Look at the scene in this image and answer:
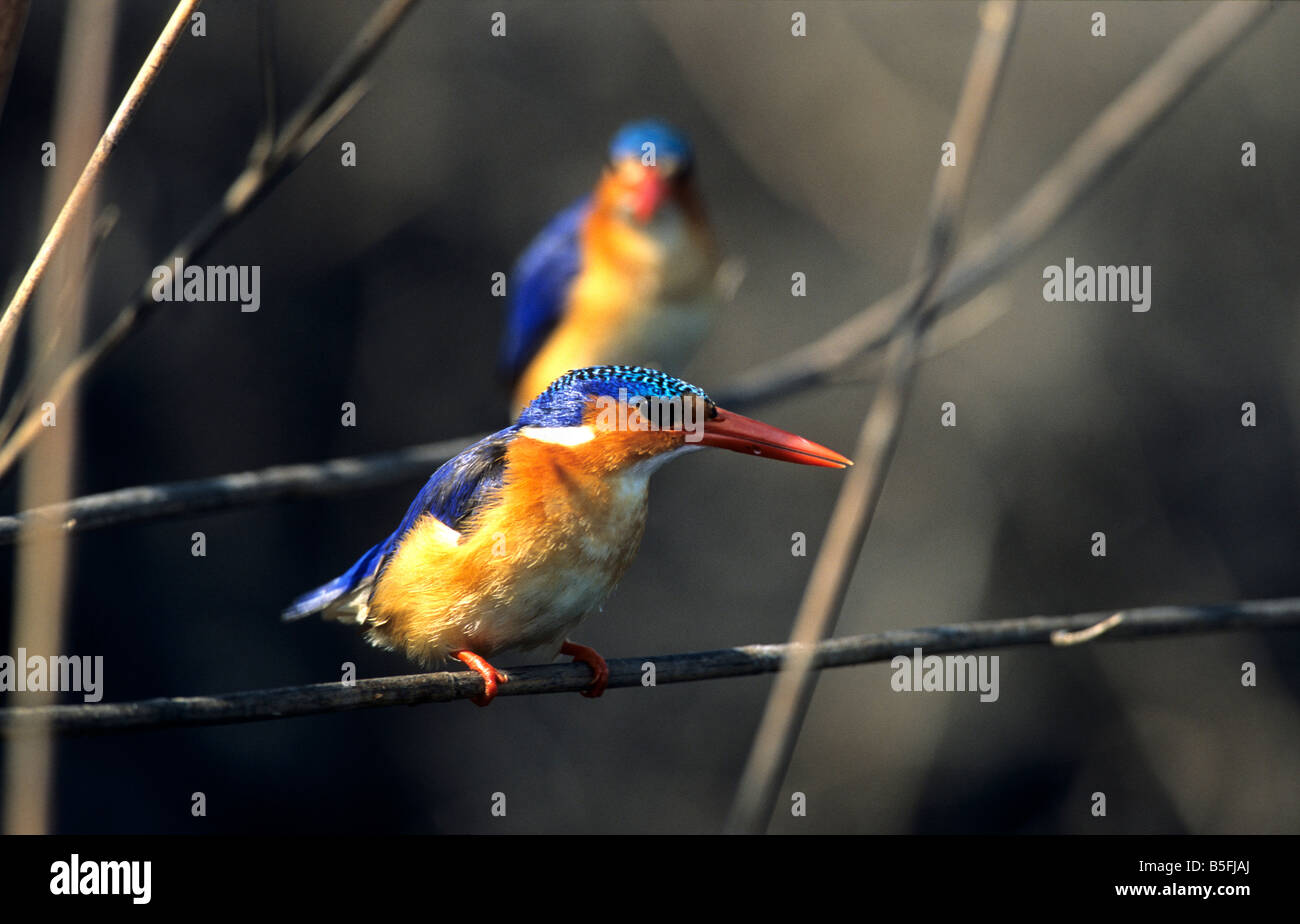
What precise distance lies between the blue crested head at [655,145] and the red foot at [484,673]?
211cm

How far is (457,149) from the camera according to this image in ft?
13.4

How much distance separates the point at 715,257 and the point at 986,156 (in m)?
1.32

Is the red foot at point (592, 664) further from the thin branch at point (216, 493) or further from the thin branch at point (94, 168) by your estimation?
the thin branch at point (94, 168)

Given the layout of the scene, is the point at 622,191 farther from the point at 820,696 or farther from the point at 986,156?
the point at 820,696

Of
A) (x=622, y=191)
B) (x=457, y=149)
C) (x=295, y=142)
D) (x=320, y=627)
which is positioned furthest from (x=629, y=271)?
(x=295, y=142)

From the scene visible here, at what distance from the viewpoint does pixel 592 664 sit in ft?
4.99

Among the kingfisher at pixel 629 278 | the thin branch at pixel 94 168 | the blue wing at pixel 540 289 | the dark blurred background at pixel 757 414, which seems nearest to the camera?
the thin branch at pixel 94 168

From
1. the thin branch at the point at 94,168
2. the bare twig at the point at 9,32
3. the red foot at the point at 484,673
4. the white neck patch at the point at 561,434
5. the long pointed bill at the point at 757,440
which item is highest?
the bare twig at the point at 9,32

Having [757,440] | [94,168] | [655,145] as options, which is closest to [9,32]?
[94,168]

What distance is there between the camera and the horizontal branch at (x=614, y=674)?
3.47 ft

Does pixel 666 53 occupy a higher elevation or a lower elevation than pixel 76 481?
higher

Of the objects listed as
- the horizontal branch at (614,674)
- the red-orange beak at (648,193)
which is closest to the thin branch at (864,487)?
the horizontal branch at (614,674)

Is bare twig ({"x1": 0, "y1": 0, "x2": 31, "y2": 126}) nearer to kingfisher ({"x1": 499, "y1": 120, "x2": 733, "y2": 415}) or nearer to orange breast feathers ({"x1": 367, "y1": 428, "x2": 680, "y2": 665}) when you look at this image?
orange breast feathers ({"x1": 367, "y1": 428, "x2": 680, "y2": 665})

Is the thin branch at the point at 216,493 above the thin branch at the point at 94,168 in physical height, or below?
below
